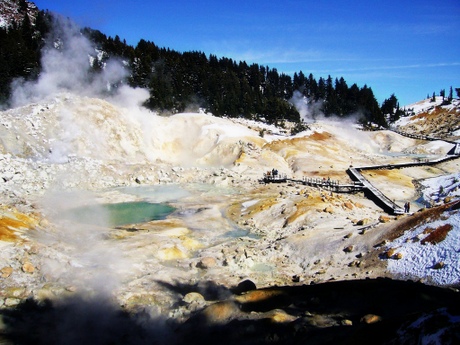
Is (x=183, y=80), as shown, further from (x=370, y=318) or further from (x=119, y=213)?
(x=370, y=318)

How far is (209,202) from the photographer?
36.0 metres

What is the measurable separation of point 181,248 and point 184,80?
239 ft

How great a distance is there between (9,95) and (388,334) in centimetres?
6778

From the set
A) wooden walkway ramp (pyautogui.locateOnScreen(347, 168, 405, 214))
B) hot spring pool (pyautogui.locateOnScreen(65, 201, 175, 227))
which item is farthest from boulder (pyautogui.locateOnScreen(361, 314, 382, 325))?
wooden walkway ramp (pyautogui.locateOnScreen(347, 168, 405, 214))

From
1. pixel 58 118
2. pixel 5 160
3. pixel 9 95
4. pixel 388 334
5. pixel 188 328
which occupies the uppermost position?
pixel 9 95

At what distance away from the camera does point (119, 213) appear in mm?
32500

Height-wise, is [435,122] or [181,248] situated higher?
[435,122]

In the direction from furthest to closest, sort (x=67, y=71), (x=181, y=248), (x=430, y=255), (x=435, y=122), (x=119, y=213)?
(x=435, y=122)
(x=67, y=71)
(x=119, y=213)
(x=181, y=248)
(x=430, y=255)

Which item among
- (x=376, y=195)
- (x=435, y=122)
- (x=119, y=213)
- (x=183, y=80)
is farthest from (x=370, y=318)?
(x=435, y=122)

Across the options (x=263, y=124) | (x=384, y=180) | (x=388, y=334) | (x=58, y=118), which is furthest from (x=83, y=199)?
(x=263, y=124)

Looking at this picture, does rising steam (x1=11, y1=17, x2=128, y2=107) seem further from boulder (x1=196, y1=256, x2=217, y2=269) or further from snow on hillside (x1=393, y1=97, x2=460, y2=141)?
snow on hillside (x1=393, y1=97, x2=460, y2=141)

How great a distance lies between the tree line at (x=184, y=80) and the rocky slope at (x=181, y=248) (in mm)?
17942

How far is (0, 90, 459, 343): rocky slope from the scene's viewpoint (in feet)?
41.4

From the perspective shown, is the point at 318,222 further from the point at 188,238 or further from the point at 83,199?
the point at 83,199
